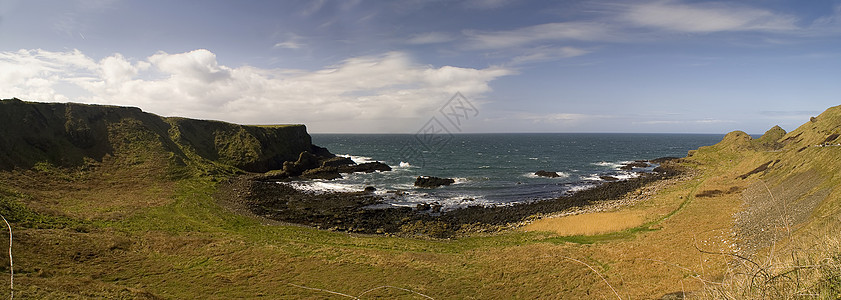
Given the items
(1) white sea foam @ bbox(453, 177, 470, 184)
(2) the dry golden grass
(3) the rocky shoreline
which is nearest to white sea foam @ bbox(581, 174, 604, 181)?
(3) the rocky shoreline

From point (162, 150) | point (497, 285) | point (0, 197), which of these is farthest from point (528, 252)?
point (162, 150)

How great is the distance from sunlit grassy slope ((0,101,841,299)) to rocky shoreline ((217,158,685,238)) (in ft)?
10.1

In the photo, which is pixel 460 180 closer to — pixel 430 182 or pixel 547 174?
pixel 430 182

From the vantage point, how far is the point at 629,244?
21375 mm

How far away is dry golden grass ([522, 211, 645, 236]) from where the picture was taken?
2698 cm

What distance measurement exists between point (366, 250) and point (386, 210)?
1575cm

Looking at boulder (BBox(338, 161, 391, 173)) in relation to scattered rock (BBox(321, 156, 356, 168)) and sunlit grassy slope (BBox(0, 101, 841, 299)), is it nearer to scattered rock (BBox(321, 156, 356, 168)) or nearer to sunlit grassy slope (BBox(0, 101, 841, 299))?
scattered rock (BBox(321, 156, 356, 168))

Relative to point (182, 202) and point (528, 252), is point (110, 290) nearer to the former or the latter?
point (528, 252)

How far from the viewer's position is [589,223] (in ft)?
95.5

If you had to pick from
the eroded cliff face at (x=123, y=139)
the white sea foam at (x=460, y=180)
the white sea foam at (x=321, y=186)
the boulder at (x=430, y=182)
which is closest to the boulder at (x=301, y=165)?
the eroded cliff face at (x=123, y=139)

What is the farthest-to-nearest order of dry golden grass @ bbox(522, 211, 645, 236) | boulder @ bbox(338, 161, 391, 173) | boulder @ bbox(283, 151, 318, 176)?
1. boulder @ bbox(338, 161, 391, 173)
2. boulder @ bbox(283, 151, 318, 176)
3. dry golden grass @ bbox(522, 211, 645, 236)

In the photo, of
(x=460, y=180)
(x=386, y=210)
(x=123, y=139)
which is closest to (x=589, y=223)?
(x=386, y=210)

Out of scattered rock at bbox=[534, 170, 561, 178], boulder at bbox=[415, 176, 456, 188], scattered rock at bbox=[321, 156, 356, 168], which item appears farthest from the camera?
scattered rock at bbox=[321, 156, 356, 168]

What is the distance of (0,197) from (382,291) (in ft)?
99.6
